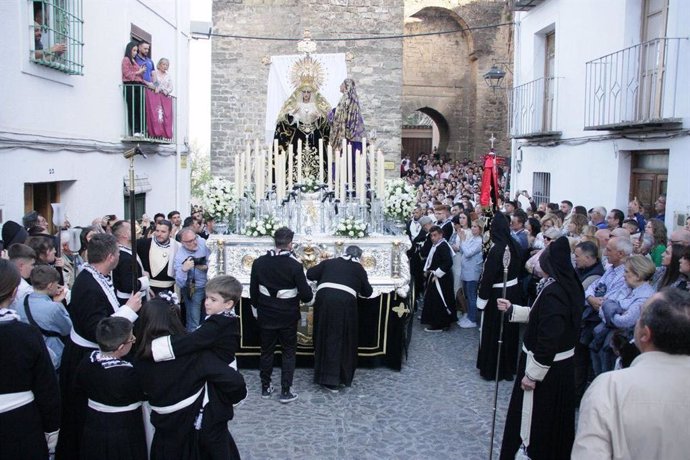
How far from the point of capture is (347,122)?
28.0ft

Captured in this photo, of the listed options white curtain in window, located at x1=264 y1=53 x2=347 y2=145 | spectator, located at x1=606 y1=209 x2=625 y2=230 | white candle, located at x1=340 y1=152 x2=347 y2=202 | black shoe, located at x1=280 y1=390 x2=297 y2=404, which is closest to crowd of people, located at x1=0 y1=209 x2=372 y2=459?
black shoe, located at x1=280 y1=390 x2=297 y2=404

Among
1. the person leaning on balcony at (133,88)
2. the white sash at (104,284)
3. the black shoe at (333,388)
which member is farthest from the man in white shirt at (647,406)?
the person leaning on balcony at (133,88)

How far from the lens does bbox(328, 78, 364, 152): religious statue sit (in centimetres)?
854

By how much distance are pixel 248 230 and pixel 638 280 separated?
13.7 feet

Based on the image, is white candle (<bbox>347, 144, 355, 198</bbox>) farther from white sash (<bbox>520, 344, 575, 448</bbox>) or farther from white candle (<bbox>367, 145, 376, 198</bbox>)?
white sash (<bbox>520, 344, 575, 448</bbox>)

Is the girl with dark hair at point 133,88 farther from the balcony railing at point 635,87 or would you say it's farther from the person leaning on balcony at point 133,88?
the balcony railing at point 635,87

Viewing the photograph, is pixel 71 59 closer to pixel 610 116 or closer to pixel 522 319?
pixel 522 319

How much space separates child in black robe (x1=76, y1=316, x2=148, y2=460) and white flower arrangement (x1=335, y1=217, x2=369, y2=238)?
162 inches

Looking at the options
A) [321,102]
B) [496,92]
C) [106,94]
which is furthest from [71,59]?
[496,92]

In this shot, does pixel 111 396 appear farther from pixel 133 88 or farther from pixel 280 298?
pixel 133 88

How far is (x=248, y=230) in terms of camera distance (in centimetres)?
761

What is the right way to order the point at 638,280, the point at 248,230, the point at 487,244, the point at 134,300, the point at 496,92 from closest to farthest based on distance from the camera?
the point at 134,300, the point at 638,280, the point at 248,230, the point at 487,244, the point at 496,92

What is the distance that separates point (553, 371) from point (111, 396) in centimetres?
282

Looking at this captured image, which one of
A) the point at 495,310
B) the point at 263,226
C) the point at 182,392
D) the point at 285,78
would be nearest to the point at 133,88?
the point at 285,78
